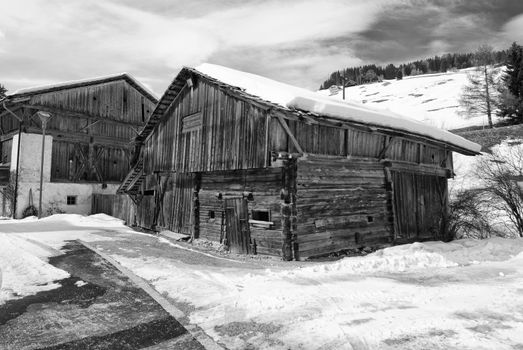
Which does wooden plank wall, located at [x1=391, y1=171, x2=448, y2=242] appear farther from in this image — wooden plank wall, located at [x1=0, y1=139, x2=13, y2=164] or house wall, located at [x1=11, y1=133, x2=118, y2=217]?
wooden plank wall, located at [x1=0, y1=139, x2=13, y2=164]

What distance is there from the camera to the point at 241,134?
13.3 m

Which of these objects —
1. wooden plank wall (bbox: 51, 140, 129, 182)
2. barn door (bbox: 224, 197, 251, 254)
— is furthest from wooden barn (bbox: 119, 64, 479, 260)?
wooden plank wall (bbox: 51, 140, 129, 182)

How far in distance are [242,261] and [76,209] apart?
56.3 feet

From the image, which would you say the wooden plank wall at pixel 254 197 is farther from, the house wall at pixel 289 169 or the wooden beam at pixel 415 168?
the wooden beam at pixel 415 168

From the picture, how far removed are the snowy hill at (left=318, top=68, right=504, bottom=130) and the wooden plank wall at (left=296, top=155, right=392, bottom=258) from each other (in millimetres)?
29780

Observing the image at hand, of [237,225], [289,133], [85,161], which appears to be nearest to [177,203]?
[237,225]

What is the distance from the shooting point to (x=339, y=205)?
13258 millimetres

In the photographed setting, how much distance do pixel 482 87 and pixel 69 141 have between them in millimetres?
48834

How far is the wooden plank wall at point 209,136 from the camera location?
12.7 metres

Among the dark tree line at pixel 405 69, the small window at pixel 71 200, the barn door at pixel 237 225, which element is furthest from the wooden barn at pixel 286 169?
the dark tree line at pixel 405 69

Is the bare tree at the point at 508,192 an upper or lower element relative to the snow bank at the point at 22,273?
upper

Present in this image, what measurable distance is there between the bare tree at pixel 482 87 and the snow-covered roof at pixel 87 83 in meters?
40.4

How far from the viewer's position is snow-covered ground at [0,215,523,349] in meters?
4.76

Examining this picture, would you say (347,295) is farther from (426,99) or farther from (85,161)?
(426,99)
